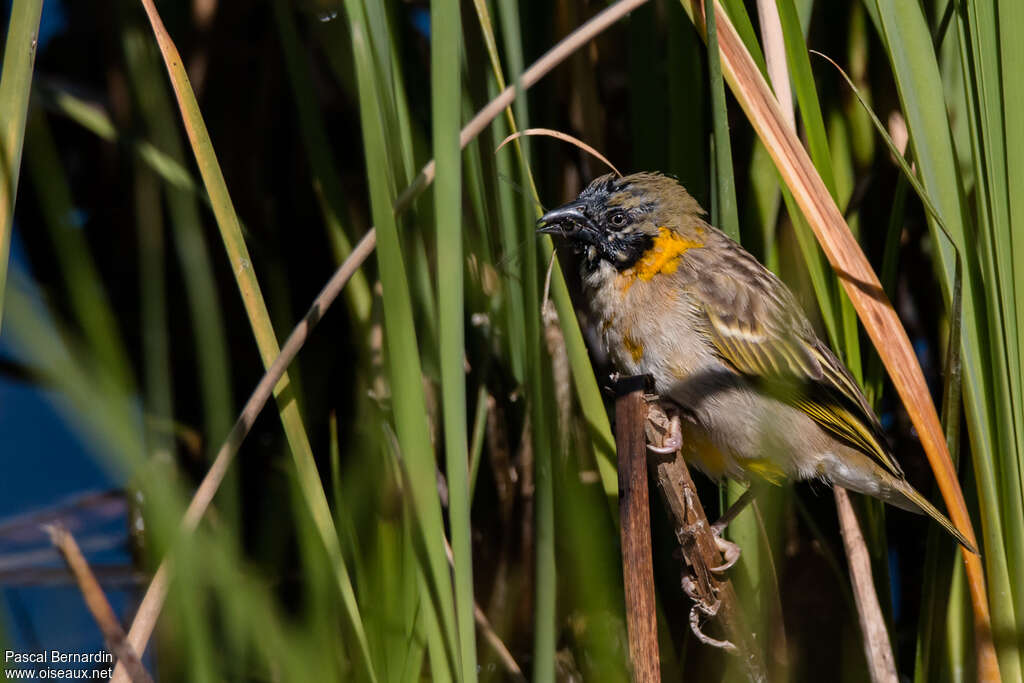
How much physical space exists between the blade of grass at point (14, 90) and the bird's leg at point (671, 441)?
4.92ft

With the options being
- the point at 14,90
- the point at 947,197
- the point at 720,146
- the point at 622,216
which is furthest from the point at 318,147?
the point at 947,197

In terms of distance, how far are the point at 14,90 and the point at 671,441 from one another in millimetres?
1705

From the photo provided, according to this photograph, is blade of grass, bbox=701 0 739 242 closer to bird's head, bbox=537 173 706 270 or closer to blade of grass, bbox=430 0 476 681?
bird's head, bbox=537 173 706 270

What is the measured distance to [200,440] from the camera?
4.76m

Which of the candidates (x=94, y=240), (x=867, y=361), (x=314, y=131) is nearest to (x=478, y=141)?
(x=314, y=131)

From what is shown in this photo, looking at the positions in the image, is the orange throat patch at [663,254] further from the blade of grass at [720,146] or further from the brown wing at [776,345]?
the blade of grass at [720,146]

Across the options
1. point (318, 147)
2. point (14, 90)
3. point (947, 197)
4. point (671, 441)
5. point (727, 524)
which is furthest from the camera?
point (318, 147)

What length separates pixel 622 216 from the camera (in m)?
3.09

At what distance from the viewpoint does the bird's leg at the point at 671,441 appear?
2587 millimetres

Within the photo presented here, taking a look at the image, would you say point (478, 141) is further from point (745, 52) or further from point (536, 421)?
point (536, 421)

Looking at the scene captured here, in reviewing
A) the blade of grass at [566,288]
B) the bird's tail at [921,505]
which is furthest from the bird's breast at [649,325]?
the bird's tail at [921,505]

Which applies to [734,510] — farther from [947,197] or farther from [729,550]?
[947,197]

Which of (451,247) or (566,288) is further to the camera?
(566,288)

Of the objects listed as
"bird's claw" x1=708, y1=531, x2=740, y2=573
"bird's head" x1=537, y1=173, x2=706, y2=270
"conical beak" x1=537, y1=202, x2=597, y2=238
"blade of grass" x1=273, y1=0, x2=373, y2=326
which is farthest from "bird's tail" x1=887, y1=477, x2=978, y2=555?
"blade of grass" x1=273, y1=0, x2=373, y2=326
